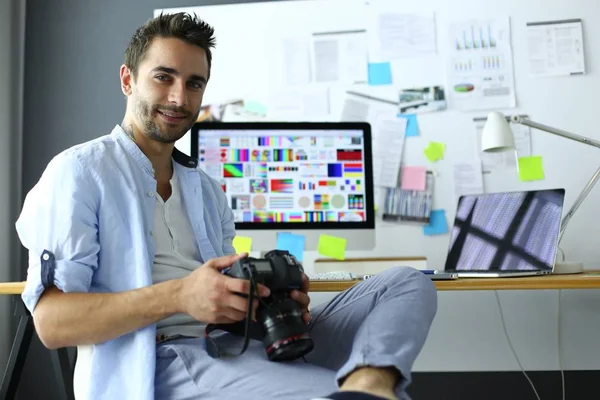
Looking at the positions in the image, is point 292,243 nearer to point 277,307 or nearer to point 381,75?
point 381,75

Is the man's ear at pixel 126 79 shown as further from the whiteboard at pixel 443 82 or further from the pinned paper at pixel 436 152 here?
the pinned paper at pixel 436 152

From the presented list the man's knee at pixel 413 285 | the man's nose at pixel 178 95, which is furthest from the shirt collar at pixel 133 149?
the man's knee at pixel 413 285

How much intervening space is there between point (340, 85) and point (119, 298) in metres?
1.59

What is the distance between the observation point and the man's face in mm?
1329

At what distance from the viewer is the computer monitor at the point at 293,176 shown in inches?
79.4

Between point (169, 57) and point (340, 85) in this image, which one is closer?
point (169, 57)

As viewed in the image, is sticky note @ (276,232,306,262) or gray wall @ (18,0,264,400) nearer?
sticky note @ (276,232,306,262)

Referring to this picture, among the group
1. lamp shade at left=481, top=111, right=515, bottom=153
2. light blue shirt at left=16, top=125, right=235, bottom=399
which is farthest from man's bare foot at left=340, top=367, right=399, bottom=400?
lamp shade at left=481, top=111, right=515, bottom=153

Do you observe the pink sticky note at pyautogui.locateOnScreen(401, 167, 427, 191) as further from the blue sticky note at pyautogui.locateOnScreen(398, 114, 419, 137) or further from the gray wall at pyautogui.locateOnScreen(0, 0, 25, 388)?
the gray wall at pyautogui.locateOnScreen(0, 0, 25, 388)

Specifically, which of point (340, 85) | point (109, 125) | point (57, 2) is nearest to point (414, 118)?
point (340, 85)

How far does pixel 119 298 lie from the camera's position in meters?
1.03

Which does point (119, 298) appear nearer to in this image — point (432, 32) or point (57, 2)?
point (432, 32)

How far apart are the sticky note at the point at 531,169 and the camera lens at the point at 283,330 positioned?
5.09 ft

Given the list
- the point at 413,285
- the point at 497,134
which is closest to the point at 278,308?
the point at 413,285
